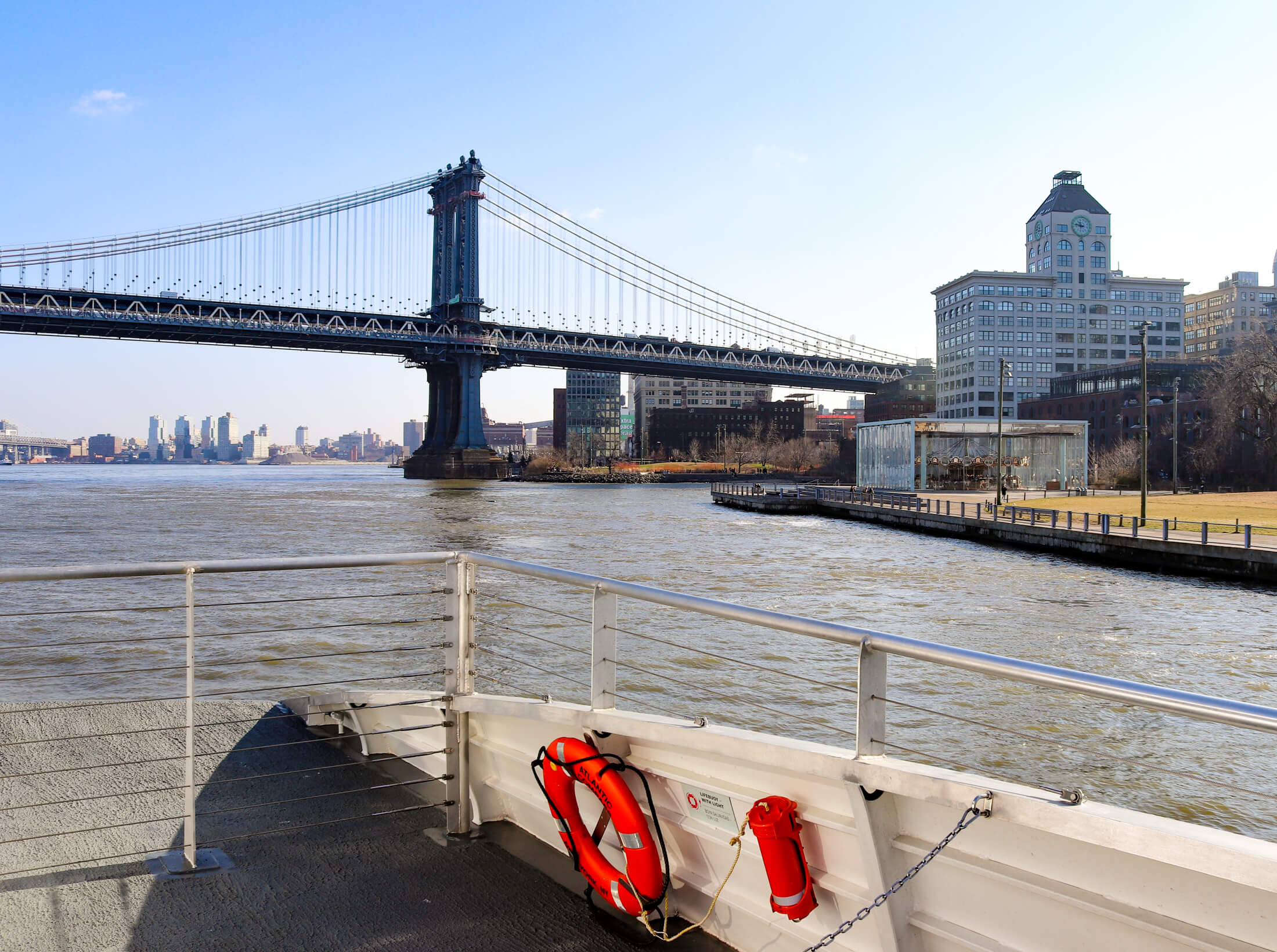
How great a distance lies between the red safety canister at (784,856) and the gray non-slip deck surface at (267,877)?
692 mm

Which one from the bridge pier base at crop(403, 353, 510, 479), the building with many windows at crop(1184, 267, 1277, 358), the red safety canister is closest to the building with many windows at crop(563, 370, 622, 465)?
the bridge pier base at crop(403, 353, 510, 479)

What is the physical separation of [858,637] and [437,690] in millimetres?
5039

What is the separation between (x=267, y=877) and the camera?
11.8ft

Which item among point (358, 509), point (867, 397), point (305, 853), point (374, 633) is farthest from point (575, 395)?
point (305, 853)

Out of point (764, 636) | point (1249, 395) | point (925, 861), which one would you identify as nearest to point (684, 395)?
point (1249, 395)

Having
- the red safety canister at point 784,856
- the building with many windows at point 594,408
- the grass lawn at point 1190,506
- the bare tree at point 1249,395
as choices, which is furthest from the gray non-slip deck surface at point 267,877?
the building with many windows at point 594,408

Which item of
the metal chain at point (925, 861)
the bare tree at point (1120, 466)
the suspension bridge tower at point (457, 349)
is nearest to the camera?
the metal chain at point (925, 861)

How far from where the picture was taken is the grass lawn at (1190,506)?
32.5 metres

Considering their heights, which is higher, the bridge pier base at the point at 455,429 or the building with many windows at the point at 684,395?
the building with many windows at the point at 684,395

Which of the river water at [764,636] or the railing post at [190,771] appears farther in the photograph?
the river water at [764,636]

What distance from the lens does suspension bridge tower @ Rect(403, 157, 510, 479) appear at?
3378 inches

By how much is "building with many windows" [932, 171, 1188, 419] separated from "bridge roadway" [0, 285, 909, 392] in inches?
799

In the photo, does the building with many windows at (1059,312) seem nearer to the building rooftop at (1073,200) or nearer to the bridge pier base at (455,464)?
the building rooftop at (1073,200)

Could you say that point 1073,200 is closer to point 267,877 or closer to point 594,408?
point 594,408
